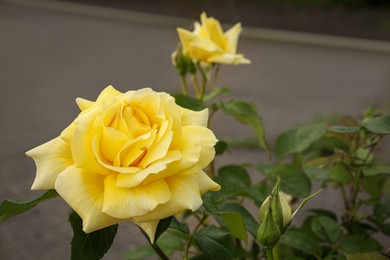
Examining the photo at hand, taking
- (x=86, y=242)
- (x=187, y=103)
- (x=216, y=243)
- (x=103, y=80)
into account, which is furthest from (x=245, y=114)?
(x=103, y=80)

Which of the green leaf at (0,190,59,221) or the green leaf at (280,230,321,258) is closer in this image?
the green leaf at (0,190,59,221)

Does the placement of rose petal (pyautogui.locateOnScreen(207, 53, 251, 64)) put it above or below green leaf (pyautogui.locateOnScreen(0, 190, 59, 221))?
above

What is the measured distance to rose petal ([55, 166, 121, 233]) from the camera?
41 centimetres

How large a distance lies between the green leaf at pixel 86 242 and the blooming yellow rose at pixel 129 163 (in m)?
0.04

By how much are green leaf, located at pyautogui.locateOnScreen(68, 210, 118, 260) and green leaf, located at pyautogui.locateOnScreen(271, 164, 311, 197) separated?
0.92ft

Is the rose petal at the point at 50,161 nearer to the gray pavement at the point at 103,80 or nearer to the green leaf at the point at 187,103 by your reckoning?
the green leaf at the point at 187,103

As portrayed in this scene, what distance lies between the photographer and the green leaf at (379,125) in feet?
1.83

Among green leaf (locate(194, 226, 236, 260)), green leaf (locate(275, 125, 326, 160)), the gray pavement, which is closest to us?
green leaf (locate(194, 226, 236, 260))

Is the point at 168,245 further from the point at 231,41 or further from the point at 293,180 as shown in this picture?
the point at 231,41

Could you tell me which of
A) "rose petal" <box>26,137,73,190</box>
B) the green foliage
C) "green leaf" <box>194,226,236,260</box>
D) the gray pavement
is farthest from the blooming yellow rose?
the gray pavement

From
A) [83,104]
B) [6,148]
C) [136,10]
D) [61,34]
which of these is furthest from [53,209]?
[136,10]

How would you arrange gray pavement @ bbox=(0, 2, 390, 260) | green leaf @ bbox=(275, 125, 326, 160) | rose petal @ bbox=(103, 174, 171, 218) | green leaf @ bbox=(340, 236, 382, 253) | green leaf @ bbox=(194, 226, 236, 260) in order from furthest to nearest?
gray pavement @ bbox=(0, 2, 390, 260)
green leaf @ bbox=(275, 125, 326, 160)
green leaf @ bbox=(340, 236, 382, 253)
green leaf @ bbox=(194, 226, 236, 260)
rose petal @ bbox=(103, 174, 171, 218)

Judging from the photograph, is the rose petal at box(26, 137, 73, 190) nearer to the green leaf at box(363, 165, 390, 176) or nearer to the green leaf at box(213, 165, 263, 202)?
the green leaf at box(213, 165, 263, 202)

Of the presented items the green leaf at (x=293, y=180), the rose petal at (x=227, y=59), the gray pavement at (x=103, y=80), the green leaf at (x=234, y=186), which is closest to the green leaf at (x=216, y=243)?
the green leaf at (x=234, y=186)
